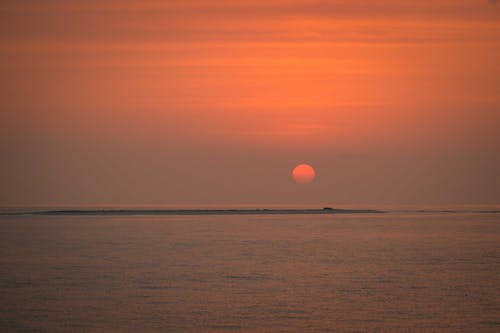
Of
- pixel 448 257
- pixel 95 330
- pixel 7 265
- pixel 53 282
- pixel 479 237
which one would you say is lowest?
pixel 95 330

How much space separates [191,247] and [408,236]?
26651 mm

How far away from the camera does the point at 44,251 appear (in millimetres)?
61781

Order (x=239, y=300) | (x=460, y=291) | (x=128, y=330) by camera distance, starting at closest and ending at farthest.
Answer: (x=128, y=330), (x=239, y=300), (x=460, y=291)

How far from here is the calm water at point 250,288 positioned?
30.4 metres

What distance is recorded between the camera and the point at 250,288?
39188 mm

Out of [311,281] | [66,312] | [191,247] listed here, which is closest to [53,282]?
[66,312]

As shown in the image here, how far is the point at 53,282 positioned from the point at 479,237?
50.6 m

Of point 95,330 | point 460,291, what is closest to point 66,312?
point 95,330

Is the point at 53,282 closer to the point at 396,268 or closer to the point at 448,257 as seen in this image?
the point at 396,268

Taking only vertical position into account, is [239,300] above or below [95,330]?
above

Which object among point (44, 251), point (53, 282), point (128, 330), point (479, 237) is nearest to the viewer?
point (128, 330)

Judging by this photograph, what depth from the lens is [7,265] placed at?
4984 cm

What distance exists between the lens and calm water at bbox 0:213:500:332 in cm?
3039

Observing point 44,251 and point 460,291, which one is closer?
point 460,291
